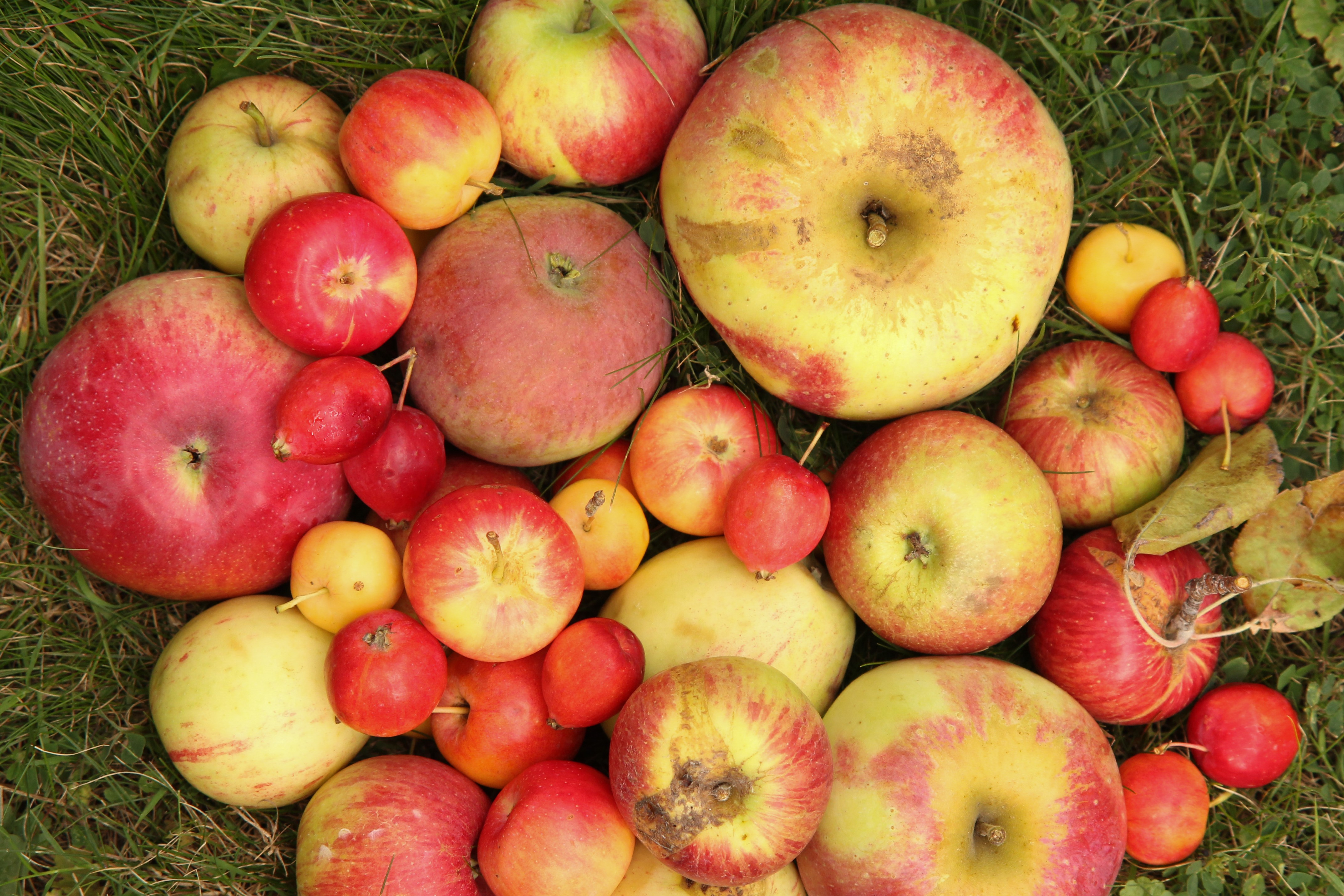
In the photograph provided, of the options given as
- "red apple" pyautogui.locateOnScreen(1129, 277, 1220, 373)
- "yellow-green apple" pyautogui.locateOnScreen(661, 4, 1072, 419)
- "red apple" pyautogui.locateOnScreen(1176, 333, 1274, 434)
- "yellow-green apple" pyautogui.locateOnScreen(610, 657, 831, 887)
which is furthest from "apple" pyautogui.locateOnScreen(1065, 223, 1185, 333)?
"yellow-green apple" pyautogui.locateOnScreen(610, 657, 831, 887)

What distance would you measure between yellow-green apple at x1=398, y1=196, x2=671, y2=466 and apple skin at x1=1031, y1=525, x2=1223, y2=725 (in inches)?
45.5

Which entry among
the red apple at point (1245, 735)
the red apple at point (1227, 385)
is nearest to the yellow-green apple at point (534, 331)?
the red apple at point (1227, 385)

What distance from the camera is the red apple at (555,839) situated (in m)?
1.84

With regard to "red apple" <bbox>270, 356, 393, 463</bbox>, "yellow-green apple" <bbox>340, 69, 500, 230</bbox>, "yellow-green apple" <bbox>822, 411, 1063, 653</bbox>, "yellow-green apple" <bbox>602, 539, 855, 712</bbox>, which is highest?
"yellow-green apple" <bbox>340, 69, 500, 230</bbox>

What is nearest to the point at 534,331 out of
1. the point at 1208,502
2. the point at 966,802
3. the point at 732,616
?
the point at 732,616

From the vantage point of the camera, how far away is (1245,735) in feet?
7.57

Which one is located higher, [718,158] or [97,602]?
[718,158]

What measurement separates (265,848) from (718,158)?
6.30 feet

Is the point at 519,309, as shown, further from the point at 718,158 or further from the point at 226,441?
the point at 226,441

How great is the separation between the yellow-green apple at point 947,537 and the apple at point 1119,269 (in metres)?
0.56

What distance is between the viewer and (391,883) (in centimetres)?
191

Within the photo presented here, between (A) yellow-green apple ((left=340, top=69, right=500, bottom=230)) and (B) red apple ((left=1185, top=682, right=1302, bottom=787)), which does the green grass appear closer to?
(B) red apple ((left=1185, top=682, right=1302, bottom=787))

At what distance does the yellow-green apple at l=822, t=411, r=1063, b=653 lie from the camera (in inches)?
80.9

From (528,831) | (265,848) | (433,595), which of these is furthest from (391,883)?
(433,595)
